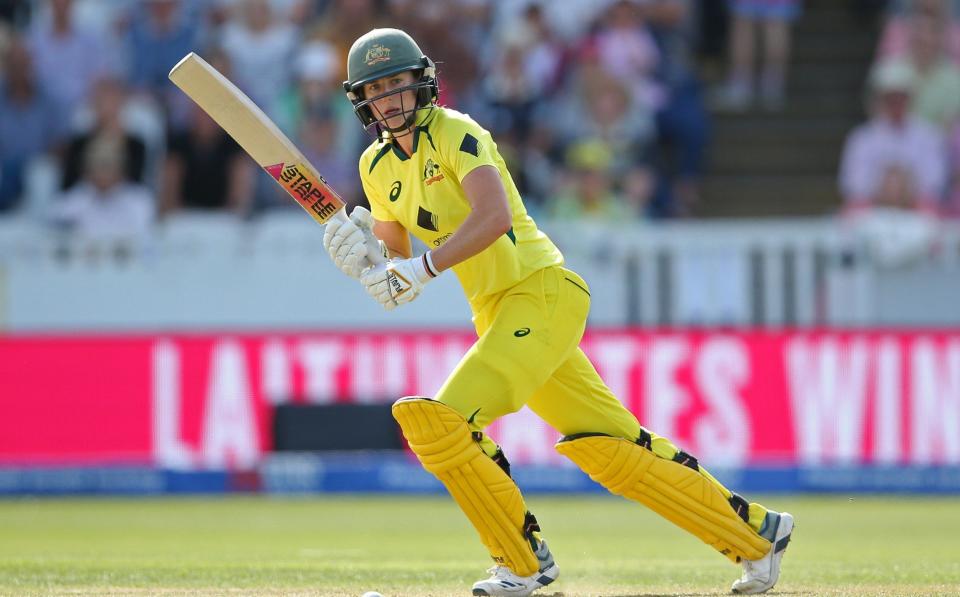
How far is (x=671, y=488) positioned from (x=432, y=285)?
535 cm

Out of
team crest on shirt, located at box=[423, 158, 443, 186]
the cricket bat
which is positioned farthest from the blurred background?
team crest on shirt, located at box=[423, 158, 443, 186]

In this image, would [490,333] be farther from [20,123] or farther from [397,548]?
[20,123]

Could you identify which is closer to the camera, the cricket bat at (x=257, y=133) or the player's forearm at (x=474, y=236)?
the player's forearm at (x=474, y=236)

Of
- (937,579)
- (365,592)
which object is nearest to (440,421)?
(365,592)

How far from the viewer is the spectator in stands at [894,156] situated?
1090 centimetres

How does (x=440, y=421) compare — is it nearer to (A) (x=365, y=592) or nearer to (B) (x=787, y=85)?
(A) (x=365, y=592)

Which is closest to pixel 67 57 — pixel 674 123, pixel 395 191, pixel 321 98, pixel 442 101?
pixel 321 98

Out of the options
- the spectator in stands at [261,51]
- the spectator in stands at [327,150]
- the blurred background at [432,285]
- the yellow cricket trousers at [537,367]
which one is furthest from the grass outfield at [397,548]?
the spectator in stands at [261,51]

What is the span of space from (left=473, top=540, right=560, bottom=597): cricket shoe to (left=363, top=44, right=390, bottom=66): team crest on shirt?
152 centimetres

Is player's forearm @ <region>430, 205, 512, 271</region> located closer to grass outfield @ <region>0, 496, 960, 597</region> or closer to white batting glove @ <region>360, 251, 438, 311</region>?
white batting glove @ <region>360, 251, 438, 311</region>

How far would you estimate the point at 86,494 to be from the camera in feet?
33.1

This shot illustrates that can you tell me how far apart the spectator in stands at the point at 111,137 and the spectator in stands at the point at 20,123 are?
0.41 meters

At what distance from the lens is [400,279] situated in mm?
4820

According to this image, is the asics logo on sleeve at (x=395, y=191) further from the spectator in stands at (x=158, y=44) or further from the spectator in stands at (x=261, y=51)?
the spectator in stands at (x=158, y=44)
